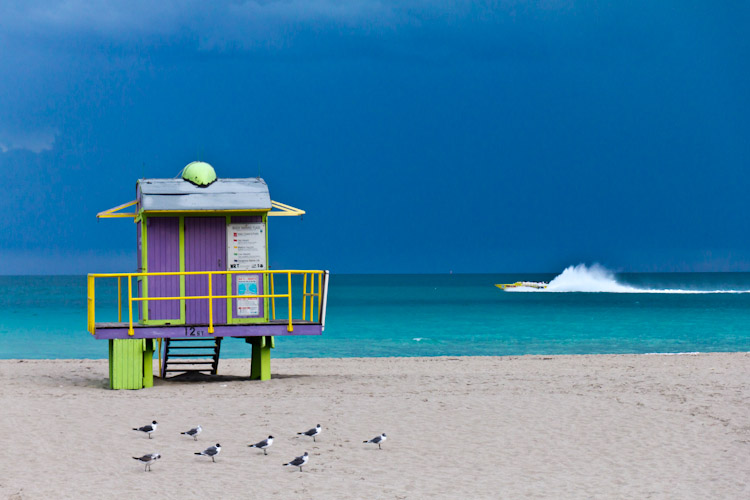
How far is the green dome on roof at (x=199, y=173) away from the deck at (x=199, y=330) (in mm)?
3029

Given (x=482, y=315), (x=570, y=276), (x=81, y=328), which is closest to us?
(x=81, y=328)

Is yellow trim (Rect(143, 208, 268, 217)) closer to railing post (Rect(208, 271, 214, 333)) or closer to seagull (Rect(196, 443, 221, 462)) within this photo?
railing post (Rect(208, 271, 214, 333))

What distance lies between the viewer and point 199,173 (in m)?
18.2

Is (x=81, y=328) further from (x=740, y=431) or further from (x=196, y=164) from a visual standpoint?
(x=740, y=431)

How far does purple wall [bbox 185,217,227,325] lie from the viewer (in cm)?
1794

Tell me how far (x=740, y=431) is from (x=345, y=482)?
6.73 metres

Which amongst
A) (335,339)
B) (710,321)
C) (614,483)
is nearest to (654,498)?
(614,483)

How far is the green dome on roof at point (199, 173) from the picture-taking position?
59.4 feet

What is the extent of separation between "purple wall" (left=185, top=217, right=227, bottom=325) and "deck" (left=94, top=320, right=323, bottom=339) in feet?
1.16

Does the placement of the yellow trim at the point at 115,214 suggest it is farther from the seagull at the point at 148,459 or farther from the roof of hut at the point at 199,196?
the seagull at the point at 148,459

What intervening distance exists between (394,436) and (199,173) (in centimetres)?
788

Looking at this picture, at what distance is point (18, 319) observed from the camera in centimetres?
6191

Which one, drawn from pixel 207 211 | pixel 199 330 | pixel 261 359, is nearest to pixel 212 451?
pixel 199 330

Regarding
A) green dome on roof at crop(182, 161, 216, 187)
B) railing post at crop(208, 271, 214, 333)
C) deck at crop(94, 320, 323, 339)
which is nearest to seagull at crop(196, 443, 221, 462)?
deck at crop(94, 320, 323, 339)
